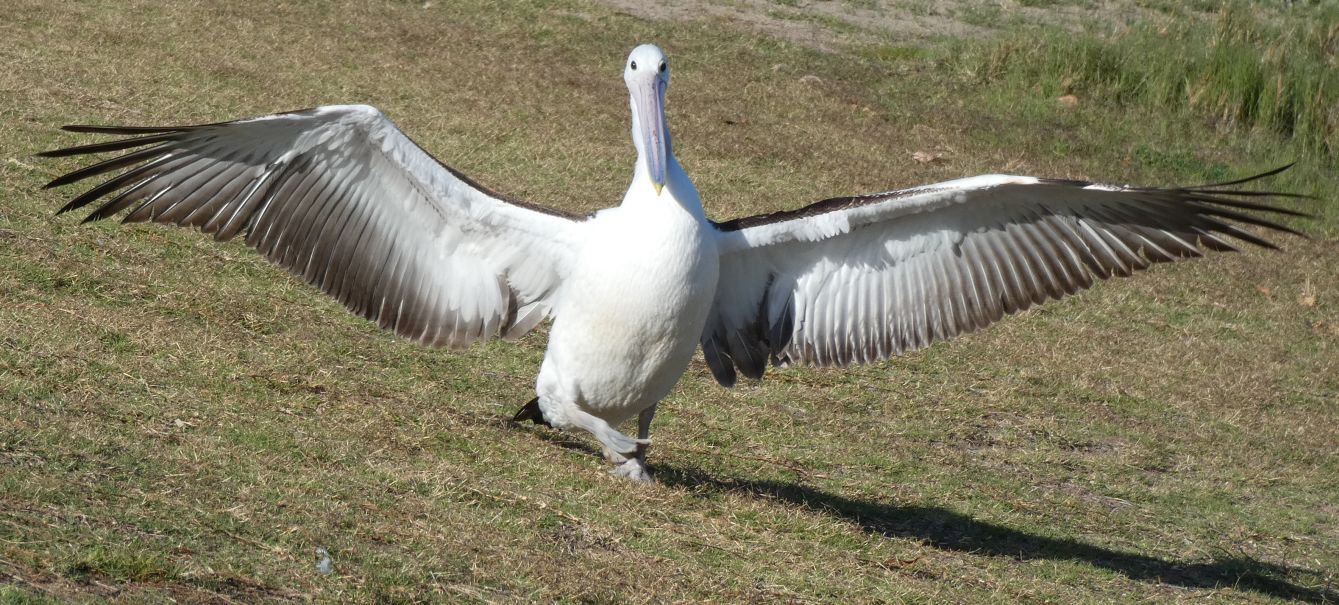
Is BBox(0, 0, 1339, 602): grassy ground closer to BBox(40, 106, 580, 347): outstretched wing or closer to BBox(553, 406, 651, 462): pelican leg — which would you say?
BBox(553, 406, 651, 462): pelican leg

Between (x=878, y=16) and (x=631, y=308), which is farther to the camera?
(x=878, y=16)

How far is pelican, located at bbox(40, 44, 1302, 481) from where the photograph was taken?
5.79 metres

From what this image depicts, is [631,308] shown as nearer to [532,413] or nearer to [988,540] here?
[532,413]

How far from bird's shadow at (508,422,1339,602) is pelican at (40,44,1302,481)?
41 cm

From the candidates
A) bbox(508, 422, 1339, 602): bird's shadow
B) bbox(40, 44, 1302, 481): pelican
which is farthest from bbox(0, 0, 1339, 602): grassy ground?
bbox(40, 44, 1302, 481): pelican

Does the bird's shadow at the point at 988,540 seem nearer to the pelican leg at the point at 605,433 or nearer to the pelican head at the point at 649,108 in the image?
the pelican leg at the point at 605,433

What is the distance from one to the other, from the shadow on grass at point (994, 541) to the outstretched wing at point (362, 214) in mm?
1084

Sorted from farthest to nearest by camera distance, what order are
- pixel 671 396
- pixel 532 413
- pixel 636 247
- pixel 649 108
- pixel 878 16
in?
pixel 878 16 → pixel 671 396 → pixel 532 413 → pixel 649 108 → pixel 636 247

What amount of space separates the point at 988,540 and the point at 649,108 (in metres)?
2.42

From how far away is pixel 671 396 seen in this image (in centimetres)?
761

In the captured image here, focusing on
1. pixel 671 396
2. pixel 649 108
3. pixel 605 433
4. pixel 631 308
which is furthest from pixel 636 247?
pixel 671 396

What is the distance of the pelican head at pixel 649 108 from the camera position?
5.80 metres

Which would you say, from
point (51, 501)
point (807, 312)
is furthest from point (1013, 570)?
point (51, 501)

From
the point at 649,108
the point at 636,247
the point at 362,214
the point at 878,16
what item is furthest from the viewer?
the point at 878,16
